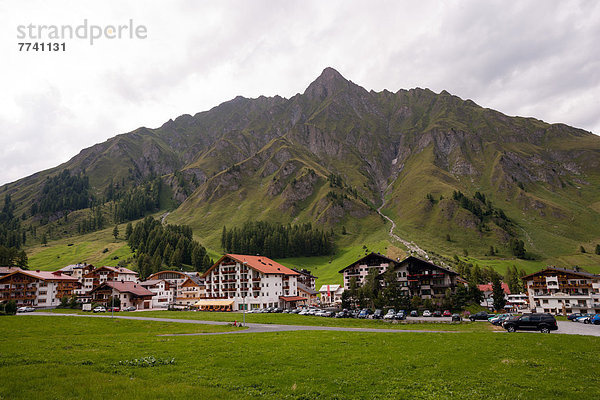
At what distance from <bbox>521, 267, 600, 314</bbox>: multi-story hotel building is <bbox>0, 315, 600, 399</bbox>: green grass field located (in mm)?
91912

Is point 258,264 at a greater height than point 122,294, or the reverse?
point 258,264

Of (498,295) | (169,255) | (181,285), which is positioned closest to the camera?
(498,295)

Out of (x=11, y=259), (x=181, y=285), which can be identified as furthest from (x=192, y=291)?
(x=11, y=259)

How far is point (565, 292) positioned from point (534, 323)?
82.8 meters

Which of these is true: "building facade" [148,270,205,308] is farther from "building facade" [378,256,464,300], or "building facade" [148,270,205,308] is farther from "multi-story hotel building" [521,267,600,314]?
"multi-story hotel building" [521,267,600,314]

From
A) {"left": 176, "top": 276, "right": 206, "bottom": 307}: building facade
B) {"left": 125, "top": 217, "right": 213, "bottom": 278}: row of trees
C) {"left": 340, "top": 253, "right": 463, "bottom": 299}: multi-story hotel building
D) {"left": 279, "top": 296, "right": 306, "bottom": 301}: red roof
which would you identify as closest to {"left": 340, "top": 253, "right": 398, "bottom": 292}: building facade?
{"left": 340, "top": 253, "right": 463, "bottom": 299}: multi-story hotel building

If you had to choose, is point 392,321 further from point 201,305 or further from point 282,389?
point 201,305

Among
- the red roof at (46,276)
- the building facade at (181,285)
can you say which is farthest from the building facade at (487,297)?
the red roof at (46,276)

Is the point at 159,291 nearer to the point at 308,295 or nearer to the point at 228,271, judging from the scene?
the point at 228,271

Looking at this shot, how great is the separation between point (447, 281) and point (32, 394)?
10385cm

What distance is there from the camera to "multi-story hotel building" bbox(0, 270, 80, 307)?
11994cm

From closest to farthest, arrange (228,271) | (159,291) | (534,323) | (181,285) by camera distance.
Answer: (534,323) < (228,271) < (181,285) < (159,291)

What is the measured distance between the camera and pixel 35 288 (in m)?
125

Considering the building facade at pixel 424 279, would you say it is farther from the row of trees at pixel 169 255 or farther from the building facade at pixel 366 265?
the row of trees at pixel 169 255
